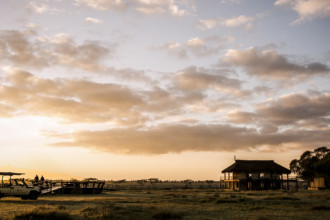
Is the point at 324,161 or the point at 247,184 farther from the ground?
the point at 324,161

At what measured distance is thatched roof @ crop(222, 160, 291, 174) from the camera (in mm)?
69625

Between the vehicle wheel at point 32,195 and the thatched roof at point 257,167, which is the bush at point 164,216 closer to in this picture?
the vehicle wheel at point 32,195

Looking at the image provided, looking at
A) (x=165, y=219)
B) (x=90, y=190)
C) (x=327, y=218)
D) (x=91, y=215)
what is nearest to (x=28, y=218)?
(x=91, y=215)

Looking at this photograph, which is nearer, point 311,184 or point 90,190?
point 90,190

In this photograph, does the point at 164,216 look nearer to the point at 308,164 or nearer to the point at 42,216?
the point at 42,216

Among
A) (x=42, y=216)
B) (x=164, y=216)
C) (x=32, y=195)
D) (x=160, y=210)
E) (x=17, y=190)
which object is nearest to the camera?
(x=42, y=216)

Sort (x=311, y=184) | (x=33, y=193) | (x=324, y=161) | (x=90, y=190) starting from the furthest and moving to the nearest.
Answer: (x=311, y=184) < (x=324, y=161) < (x=90, y=190) < (x=33, y=193)

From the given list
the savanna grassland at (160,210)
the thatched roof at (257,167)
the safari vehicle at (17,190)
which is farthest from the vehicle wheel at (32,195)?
the thatched roof at (257,167)

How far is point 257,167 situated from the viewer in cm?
7062

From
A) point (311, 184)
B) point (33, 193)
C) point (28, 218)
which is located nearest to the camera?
point (28, 218)

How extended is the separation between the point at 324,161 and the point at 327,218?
51.4 meters

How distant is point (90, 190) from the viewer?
46.4 metres

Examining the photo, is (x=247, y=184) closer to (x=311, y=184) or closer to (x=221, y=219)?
(x=311, y=184)

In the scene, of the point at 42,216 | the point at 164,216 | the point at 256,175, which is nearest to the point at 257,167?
the point at 256,175
